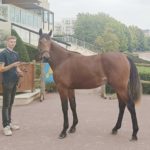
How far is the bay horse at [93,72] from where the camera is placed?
26.7ft

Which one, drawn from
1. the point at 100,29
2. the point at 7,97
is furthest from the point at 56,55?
the point at 100,29

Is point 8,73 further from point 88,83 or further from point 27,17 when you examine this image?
point 27,17

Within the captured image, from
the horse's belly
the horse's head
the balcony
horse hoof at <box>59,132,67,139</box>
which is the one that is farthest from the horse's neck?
the balcony

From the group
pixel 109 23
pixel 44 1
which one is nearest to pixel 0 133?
pixel 44 1

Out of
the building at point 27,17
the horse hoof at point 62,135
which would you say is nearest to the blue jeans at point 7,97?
the horse hoof at point 62,135

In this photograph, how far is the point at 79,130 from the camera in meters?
8.91

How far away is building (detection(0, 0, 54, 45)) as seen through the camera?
31.7 meters

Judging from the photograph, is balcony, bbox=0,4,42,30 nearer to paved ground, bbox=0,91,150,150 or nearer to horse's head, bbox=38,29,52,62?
paved ground, bbox=0,91,150,150

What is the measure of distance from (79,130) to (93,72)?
4.61 ft

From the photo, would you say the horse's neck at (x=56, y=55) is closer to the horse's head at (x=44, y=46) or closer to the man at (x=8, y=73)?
the horse's head at (x=44, y=46)

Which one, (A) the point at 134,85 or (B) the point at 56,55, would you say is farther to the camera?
(B) the point at 56,55

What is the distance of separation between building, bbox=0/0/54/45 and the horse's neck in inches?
682

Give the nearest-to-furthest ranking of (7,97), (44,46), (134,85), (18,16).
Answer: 1. (44,46)
2. (134,85)
3. (7,97)
4. (18,16)

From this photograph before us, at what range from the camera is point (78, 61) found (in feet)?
27.6
